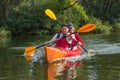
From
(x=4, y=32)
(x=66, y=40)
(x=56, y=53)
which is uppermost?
(x=4, y=32)

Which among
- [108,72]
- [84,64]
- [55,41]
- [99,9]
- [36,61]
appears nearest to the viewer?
[108,72]

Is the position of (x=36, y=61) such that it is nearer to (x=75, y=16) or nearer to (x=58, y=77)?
(x=58, y=77)

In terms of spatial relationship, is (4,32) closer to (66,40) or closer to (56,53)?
(66,40)

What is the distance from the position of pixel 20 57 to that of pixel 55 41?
153 cm

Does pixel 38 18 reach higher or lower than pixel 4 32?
higher

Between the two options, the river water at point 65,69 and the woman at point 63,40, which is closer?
the river water at point 65,69

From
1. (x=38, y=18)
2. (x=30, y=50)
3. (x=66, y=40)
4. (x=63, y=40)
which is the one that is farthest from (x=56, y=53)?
(x=38, y=18)

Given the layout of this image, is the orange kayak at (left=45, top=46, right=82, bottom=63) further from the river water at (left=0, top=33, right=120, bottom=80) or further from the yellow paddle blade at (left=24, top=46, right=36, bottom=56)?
the yellow paddle blade at (left=24, top=46, right=36, bottom=56)

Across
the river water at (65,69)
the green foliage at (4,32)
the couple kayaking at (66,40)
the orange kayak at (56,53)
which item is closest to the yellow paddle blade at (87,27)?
the couple kayaking at (66,40)

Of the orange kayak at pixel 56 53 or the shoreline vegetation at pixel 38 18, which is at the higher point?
the shoreline vegetation at pixel 38 18

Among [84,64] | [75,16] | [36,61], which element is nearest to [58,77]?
[84,64]

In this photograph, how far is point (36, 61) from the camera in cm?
1448

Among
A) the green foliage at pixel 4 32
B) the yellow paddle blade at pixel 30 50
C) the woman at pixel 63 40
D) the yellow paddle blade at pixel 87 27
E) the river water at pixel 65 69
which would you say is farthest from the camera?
the green foliage at pixel 4 32

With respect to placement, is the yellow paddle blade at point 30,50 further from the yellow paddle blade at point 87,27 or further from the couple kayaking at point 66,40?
the yellow paddle blade at point 87,27
